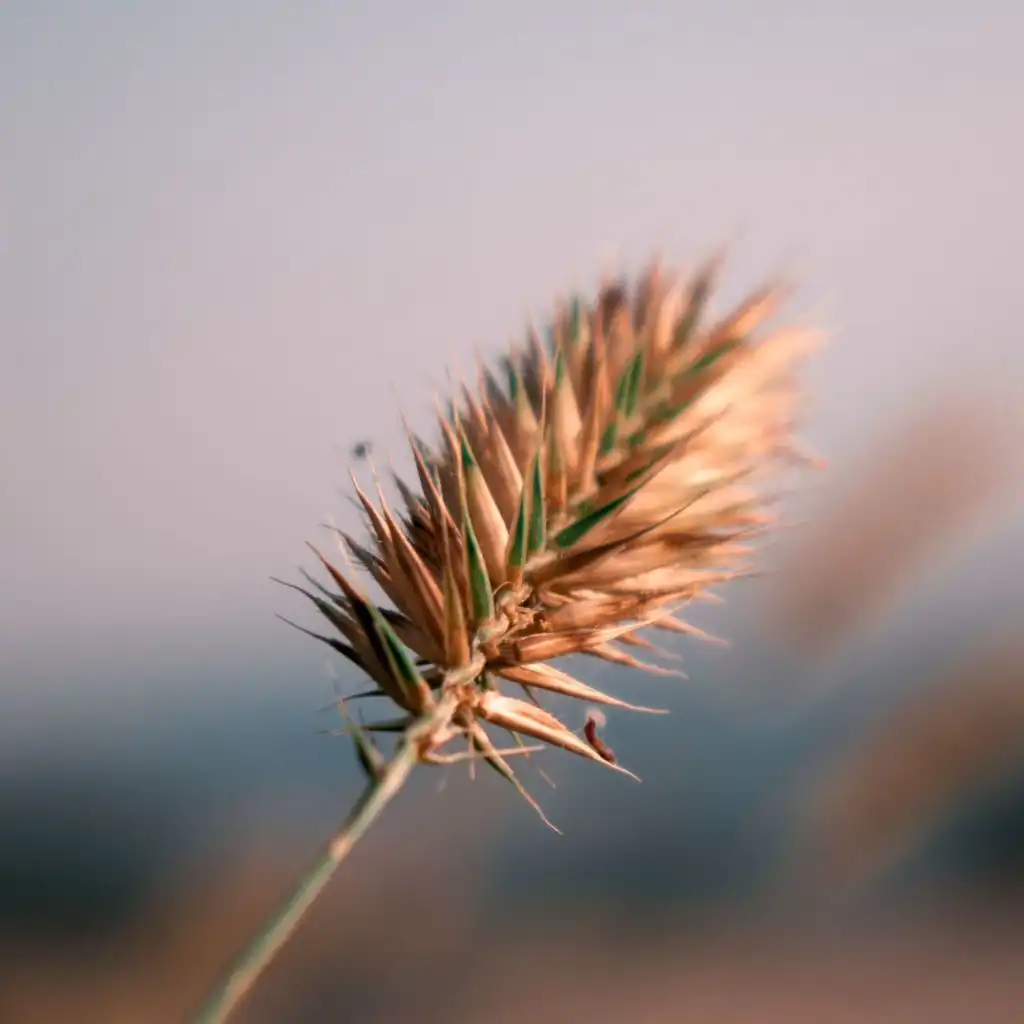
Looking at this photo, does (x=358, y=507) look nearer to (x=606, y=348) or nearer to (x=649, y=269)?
(x=606, y=348)

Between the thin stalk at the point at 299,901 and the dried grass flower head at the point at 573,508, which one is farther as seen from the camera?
the dried grass flower head at the point at 573,508

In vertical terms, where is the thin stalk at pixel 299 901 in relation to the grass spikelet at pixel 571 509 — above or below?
below

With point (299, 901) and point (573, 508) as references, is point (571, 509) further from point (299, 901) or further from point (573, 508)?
point (299, 901)

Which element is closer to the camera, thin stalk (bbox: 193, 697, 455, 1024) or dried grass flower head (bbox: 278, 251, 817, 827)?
thin stalk (bbox: 193, 697, 455, 1024)

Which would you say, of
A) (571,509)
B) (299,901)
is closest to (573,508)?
(571,509)

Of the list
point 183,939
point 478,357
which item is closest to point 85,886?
point 183,939

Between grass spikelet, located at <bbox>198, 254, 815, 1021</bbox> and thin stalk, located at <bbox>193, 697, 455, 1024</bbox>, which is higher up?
grass spikelet, located at <bbox>198, 254, 815, 1021</bbox>
